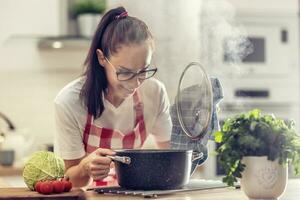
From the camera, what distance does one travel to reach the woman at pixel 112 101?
201 cm

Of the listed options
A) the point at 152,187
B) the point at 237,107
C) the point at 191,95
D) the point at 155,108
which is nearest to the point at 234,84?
the point at 237,107

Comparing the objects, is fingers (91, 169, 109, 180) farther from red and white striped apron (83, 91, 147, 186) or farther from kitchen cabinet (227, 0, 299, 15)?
kitchen cabinet (227, 0, 299, 15)

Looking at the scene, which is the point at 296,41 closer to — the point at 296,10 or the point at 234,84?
the point at 296,10

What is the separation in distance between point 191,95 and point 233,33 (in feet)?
7.14

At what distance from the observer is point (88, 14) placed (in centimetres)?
390

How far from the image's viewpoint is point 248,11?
158 inches

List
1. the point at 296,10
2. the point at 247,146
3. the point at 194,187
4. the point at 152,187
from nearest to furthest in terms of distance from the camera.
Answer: the point at 247,146 → the point at 152,187 → the point at 194,187 → the point at 296,10

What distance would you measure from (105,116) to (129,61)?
11.5 inches

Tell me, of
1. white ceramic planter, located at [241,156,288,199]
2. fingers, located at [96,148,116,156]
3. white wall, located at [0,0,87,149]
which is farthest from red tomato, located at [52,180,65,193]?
white wall, located at [0,0,87,149]

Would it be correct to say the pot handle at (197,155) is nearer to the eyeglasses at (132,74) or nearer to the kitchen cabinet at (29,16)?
the eyeglasses at (132,74)

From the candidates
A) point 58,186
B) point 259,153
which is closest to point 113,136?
point 58,186

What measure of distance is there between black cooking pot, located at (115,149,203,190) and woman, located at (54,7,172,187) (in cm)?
17

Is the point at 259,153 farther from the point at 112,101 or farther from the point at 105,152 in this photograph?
the point at 112,101

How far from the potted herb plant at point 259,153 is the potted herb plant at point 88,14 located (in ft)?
7.90
